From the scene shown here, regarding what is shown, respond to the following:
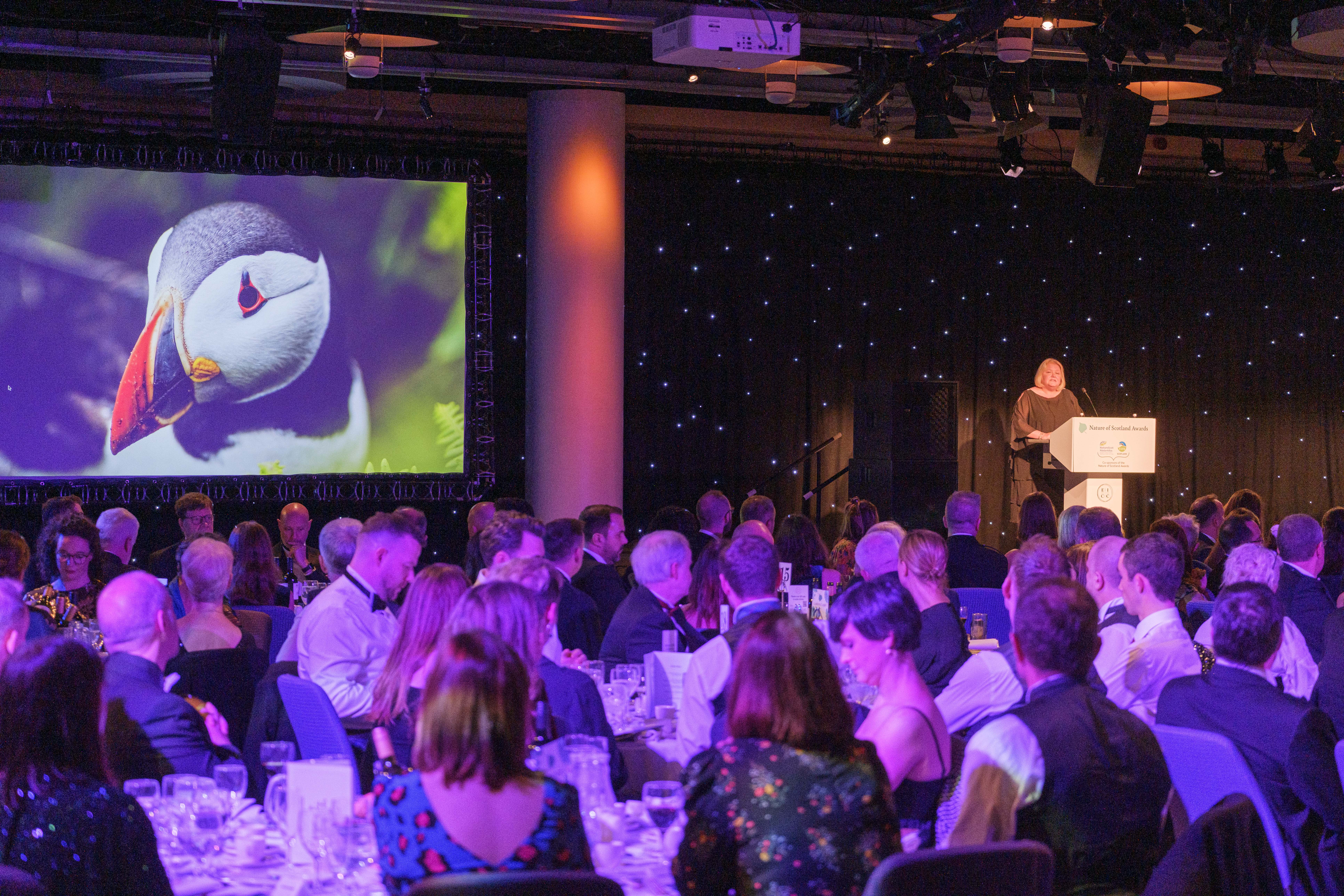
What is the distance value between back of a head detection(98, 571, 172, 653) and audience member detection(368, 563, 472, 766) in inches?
24.9

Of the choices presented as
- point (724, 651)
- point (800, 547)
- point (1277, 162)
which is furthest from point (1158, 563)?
point (1277, 162)

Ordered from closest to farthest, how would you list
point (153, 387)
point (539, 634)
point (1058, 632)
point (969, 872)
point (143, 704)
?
point (969, 872)
point (1058, 632)
point (539, 634)
point (143, 704)
point (153, 387)

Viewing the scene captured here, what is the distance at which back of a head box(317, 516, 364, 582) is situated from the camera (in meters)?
6.11

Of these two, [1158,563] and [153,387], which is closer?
[1158,563]

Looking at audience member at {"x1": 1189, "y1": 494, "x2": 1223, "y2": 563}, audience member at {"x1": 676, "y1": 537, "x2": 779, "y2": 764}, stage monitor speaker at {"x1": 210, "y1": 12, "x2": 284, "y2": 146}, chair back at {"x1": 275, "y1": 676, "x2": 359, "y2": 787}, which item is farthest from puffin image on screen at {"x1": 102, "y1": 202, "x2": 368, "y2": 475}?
audience member at {"x1": 676, "y1": 537, "x2": 779, "y2": 764}

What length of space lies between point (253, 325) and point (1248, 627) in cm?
832

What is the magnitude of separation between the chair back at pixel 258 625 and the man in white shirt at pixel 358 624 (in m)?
0.41

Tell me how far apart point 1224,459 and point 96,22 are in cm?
1085

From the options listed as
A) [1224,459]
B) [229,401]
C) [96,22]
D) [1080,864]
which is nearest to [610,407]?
[229,401]

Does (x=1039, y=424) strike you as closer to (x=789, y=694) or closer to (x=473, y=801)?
(x=789, y=694)

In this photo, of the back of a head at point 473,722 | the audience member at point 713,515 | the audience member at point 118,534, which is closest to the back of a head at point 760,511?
the audience member at point 713,515

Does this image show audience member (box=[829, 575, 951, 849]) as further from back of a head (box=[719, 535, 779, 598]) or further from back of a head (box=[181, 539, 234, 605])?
back of a head (box=[181, 539, 234, 605])

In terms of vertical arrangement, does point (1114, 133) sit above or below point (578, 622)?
above

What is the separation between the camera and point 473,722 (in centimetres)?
245
